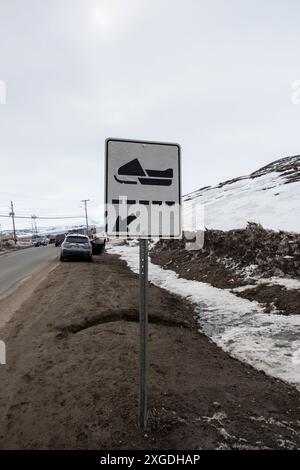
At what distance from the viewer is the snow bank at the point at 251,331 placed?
18.5 ft

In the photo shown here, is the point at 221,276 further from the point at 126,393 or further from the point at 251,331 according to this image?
the point at 126,393

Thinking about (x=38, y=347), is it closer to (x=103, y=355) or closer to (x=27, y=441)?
(x=103, y=355)

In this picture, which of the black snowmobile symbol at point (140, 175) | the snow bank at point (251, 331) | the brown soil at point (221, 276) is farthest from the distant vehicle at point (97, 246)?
the black snowmobile symbol at point (140, 175)

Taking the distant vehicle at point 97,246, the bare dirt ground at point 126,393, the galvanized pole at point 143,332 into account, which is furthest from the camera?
the distant vehicle at point 97,246

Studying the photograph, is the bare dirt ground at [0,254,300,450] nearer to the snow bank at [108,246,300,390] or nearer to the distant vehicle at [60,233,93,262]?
the snow bank at [108,246,300,390]

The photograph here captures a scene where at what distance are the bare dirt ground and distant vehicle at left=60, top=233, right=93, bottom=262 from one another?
15.1 metres

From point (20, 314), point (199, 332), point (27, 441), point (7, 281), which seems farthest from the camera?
point (7, 281)

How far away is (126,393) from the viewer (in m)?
4.29

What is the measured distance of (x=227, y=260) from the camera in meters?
14.3

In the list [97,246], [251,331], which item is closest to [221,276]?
[251,331]

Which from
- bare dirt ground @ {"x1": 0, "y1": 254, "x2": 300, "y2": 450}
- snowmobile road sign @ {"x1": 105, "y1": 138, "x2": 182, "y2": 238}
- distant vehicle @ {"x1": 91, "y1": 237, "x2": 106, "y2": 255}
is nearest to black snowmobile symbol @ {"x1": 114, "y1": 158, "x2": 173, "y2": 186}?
snowmobile road sign @ {"x1": 105, "y1": 138, "x2": 182, "y2": 238}

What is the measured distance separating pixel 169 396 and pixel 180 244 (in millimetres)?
18020

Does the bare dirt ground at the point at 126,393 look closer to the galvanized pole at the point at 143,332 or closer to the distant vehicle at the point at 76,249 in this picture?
the galvanized pole at the point at 143,332
